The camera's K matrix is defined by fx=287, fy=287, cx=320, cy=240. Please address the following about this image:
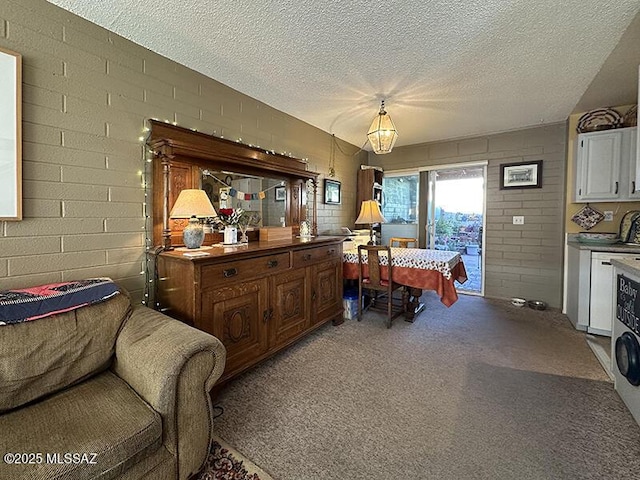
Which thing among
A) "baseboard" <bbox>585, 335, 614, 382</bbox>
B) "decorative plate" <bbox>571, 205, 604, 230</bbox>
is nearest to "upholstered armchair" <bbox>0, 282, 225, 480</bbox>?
"baseboard" <bbox>585, 335, 614, 382</bbox>

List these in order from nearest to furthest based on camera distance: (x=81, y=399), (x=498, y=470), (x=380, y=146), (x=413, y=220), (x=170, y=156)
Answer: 1. (x=81, y=399)
2. (x=498, y=470)
3. (x=170, y=156)
4. (x=380, y=146)
5. (x=413, y=220)

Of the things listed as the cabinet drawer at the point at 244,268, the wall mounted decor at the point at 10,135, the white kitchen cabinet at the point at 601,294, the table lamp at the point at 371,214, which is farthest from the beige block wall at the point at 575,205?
the wall mounted decor at the point at 10,135

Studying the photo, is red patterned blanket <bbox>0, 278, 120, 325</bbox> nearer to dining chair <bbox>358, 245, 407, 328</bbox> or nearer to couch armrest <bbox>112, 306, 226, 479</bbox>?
couch armrest <bbox>112, 306, 226, 479</bbox>

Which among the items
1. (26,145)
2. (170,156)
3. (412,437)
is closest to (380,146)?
(170,156)

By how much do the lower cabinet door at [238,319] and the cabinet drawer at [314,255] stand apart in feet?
1.45

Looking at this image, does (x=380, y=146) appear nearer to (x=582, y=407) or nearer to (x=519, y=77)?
(x=519, y=77)

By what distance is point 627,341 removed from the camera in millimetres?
1851

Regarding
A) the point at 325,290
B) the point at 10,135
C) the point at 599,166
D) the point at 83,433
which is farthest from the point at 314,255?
the point at 599,166

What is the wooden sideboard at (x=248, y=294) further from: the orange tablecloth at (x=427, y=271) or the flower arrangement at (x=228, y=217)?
the orange tablecloth at (x=427, y=271)

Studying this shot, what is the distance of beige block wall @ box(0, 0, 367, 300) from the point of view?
5.36 ft

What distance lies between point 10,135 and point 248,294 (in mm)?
1611

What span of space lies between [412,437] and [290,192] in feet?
8.91

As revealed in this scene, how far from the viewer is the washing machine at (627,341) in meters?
1.73

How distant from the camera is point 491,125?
4051mm
